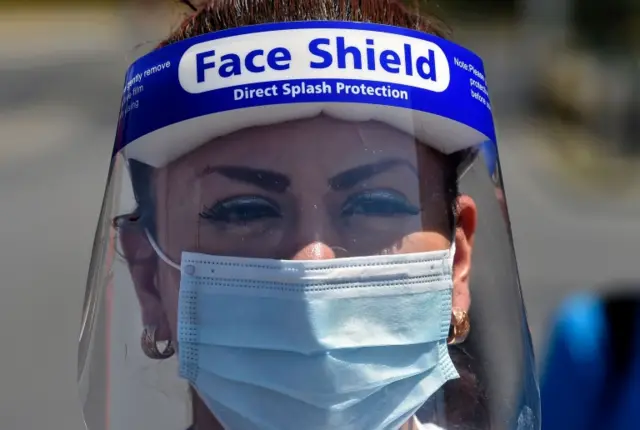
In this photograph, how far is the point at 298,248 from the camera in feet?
5.17

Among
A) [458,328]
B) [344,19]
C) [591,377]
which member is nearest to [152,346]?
[458,328]

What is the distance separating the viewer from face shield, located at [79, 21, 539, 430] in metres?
1.57

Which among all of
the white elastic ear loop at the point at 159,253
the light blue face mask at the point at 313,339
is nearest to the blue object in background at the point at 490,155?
the light blue face mask at the point at 313,339

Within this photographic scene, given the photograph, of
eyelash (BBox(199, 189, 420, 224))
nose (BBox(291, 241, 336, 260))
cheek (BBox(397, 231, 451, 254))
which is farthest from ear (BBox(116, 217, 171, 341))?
cheek (BBox(397, 231, 451, 254))

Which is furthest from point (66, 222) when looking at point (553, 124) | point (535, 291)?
point (553, 124)

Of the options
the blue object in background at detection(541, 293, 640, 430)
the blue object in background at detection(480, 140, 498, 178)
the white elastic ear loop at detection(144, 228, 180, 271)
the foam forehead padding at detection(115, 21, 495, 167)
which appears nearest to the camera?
the foam forehead padding at detection(115, 21, 495, 167)

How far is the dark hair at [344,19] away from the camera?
1.67 m

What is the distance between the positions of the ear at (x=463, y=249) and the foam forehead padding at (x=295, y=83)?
17cm

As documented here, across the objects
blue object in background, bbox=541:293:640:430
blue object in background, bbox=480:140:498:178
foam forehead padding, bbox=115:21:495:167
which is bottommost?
blue object in background, bbox=541:293:640:430

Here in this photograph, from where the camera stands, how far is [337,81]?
1550 millimetres

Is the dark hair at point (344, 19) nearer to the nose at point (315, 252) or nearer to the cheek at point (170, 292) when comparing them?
the cheek at point (170, 292)

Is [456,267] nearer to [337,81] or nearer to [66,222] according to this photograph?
[337,81]

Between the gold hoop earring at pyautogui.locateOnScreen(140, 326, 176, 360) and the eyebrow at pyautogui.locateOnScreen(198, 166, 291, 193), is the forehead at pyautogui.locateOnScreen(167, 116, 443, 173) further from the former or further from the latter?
the gold hoop earring at pyautogui.locateOnScreen(140, 326, 176, 360)

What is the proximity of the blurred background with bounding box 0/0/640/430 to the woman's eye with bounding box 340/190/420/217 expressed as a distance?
2.07m
